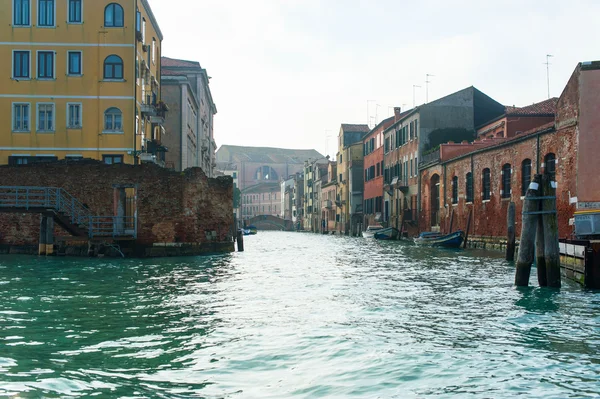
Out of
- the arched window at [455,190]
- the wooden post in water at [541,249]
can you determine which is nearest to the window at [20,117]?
the arched window at [455,190]

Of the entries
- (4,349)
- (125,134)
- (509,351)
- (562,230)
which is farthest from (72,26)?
(509,351)

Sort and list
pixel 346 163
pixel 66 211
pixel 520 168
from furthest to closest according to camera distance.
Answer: pixel 346 163
pixel 520 168
pixel 66 211

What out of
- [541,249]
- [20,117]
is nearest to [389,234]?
[20,117]

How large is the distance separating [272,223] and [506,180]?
83.0 metres

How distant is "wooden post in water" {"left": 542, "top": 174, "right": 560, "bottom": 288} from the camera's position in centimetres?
1394

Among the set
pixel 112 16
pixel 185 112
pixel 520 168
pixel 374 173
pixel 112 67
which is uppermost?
pixel 112 16

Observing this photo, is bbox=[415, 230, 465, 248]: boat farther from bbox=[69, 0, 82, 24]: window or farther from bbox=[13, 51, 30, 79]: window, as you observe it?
bbox=[13, 51, 30, 79]: window

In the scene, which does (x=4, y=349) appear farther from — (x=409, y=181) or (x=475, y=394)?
(x=409, y=181)

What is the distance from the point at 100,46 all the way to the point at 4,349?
25831 millimetres

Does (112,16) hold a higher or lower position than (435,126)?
higher

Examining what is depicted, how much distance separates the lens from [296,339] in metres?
9.00

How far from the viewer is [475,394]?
642cm

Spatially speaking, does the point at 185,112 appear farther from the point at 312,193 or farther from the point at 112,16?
the point at 312,193

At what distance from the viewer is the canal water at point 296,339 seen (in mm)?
6695
